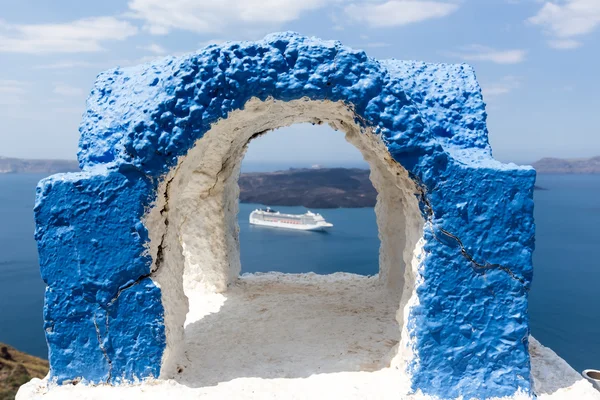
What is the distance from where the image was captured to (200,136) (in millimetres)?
4266

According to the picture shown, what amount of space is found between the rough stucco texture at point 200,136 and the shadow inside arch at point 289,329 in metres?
0.81

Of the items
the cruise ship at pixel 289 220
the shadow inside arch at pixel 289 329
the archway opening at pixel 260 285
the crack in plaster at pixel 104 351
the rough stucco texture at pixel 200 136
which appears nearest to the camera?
the rough stucco texture at pixel 200 136

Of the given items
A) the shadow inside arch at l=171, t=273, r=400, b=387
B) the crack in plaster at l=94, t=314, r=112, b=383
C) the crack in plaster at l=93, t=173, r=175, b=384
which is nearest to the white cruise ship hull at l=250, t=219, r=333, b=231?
the shadow inside arch at l=171, t=273, r=400, b=387

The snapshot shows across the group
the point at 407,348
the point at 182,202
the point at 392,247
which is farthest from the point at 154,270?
the point at 392,247

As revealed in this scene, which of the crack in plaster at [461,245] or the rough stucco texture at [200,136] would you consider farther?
the crack in plaster at [461,245]

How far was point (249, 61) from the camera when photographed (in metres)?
4.10

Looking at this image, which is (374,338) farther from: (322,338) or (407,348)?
(407,348)

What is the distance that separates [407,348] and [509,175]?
178cm

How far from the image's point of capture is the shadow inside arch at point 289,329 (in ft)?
16.3

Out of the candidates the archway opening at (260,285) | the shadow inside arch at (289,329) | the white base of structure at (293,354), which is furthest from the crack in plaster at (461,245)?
the shadow inside arch at (289,329)

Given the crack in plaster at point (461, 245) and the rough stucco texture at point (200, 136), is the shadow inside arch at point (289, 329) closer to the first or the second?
the rough stucco texture at point (200, 136)

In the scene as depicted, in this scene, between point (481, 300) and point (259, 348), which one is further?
point (259, 348)

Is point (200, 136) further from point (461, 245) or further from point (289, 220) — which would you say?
point (289, 220)

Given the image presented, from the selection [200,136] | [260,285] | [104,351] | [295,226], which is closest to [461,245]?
[200,136]
